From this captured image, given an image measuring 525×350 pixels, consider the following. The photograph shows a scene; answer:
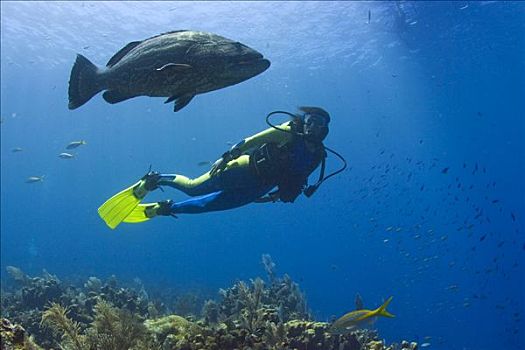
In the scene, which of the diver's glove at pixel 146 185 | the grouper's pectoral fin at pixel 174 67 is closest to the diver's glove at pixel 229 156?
the diver's glove at pixel 146 185

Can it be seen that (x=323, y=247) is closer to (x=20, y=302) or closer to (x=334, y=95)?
(x=334, y=95)

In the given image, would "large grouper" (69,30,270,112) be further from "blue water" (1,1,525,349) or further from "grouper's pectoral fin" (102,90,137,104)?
"blue water" (1,1,525,349)

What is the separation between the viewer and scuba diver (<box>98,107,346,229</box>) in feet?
21.6

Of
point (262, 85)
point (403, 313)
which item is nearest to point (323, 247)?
point (262, 85)

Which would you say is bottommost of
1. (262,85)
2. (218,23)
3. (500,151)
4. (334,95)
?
(500,151)

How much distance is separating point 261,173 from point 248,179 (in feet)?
1.48

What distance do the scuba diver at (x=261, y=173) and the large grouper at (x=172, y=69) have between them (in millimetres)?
2706

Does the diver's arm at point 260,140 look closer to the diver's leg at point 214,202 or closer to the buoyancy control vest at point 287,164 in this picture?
the buoyancy control vest at point 287,164

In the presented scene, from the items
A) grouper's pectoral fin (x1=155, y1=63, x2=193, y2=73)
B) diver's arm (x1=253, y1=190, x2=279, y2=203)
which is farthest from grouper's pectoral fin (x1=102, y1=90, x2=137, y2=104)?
diver's arm (x1=253, y1=190, x2=279, y2=203)

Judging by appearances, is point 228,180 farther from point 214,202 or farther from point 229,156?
point 229,156

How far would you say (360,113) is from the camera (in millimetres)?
72125

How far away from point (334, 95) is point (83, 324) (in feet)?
177

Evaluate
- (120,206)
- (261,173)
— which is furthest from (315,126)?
(120,206)

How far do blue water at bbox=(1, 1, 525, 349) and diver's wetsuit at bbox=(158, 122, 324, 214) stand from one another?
832cm
